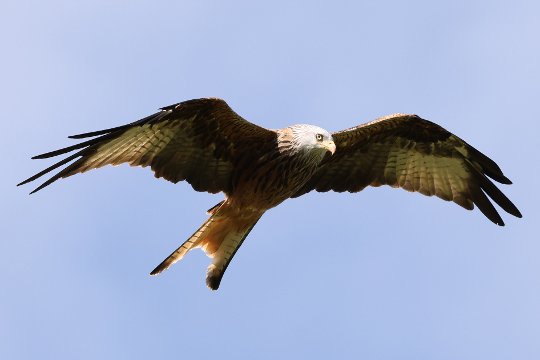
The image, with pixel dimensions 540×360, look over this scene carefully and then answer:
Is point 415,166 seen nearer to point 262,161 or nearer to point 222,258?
point 262,161

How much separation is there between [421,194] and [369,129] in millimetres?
1218

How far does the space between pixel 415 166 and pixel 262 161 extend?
99.0 inches

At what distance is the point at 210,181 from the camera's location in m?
13.1

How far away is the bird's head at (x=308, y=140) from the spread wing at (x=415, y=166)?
1152 millimetres

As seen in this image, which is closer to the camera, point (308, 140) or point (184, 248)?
point (308, 140)

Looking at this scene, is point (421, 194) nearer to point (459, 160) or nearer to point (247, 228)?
point (459, 160)

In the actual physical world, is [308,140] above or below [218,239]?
above

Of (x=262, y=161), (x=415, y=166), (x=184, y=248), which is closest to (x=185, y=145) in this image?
(x=262, y=161)

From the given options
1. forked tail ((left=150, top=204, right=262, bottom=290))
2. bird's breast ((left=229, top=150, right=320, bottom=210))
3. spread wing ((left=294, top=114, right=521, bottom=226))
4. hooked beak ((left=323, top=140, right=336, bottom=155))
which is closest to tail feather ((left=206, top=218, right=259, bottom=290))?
forked tail ((left=150, top=204, right=262, bottom=290))

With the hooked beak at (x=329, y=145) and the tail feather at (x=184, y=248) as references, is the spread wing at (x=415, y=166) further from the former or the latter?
the tail feather at (x=184, y=248)

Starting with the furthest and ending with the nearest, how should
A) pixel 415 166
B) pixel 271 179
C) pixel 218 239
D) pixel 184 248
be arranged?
pixel 415 166, pixel 218 239, pixel 184 248, pixel 271 179

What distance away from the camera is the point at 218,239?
13.2 metres

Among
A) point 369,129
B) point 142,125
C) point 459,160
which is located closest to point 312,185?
point 369,129

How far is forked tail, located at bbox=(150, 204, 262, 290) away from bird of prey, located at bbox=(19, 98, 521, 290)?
12 millimetres
